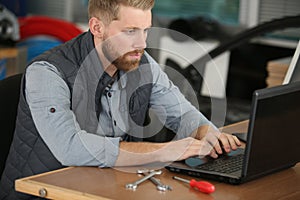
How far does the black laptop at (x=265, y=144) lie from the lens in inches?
74.1

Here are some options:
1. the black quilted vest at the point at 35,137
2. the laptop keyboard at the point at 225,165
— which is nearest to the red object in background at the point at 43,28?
the black quilted vest at the point at 35,137

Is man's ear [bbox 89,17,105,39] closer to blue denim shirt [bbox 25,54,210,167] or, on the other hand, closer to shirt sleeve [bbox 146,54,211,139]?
blue denim shirt [bbox 25,54,210,167]

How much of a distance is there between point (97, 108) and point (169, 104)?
32 cm

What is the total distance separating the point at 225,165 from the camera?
2135 millimetres

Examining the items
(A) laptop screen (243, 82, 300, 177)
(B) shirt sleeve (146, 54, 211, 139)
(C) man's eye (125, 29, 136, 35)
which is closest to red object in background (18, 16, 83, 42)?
(B) shirt sleeve (146, 54, 211, 139)

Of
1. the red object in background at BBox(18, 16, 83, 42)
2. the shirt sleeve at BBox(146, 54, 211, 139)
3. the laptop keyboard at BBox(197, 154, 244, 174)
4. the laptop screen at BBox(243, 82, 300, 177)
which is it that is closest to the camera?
→ the laptop screen at BBox(243, 82, 300, 177)

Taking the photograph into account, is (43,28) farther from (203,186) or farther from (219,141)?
(203,186)

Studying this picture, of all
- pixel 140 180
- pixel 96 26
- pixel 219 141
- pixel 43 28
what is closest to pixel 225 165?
pixel 219 141

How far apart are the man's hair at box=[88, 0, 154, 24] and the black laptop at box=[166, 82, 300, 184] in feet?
1.63

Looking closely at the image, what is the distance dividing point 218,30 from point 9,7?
160cm

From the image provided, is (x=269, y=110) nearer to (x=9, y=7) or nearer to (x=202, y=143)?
(x=202, y=143)

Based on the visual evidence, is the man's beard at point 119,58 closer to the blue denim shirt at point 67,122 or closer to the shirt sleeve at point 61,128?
the blue denim shirt at point 67,122

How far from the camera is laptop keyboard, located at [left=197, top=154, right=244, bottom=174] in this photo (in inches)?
82.3

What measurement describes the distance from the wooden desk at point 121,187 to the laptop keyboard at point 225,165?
0.23 ft
